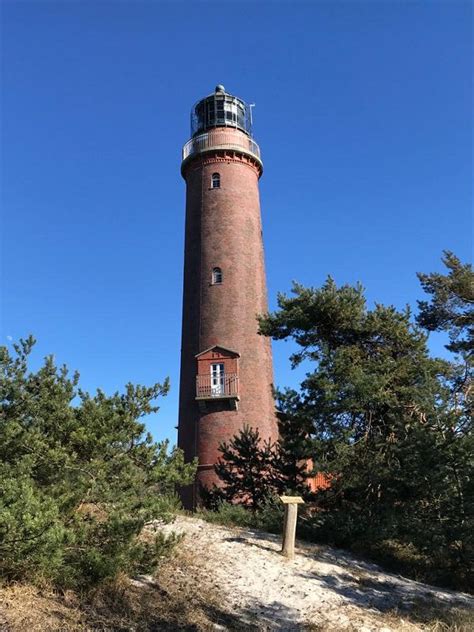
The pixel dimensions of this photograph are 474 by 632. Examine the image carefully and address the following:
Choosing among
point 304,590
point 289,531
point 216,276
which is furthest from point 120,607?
point 216,276

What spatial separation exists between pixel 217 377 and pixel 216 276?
164 inches

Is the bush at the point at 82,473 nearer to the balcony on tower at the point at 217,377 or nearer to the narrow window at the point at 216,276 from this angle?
the balcony on tower at the point at 217,377

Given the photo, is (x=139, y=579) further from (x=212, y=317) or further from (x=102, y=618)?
(x=212, y=317)

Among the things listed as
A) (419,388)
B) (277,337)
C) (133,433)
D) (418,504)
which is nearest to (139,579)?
(133,433)

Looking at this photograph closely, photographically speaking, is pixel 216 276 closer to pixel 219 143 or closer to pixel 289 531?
pixel 219 143

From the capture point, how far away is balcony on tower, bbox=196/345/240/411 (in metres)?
22.2

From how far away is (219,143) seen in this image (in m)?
25.8

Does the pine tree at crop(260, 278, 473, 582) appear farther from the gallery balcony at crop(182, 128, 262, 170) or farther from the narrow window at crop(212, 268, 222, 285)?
the gallery balcony at crop(182, 128, 262, 170)

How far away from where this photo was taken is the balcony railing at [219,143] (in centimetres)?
2584

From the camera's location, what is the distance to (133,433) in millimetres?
8930

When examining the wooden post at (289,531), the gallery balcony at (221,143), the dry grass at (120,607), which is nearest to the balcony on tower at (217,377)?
the gallery balcony at (221,143)

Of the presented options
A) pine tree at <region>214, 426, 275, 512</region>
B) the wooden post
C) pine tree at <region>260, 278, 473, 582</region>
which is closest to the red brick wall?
pine tree at <region>214, 426, 275, 512</region>

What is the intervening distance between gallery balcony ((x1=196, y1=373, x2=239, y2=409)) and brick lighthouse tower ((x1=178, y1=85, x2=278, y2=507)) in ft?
0.12

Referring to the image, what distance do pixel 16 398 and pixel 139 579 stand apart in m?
3.43
